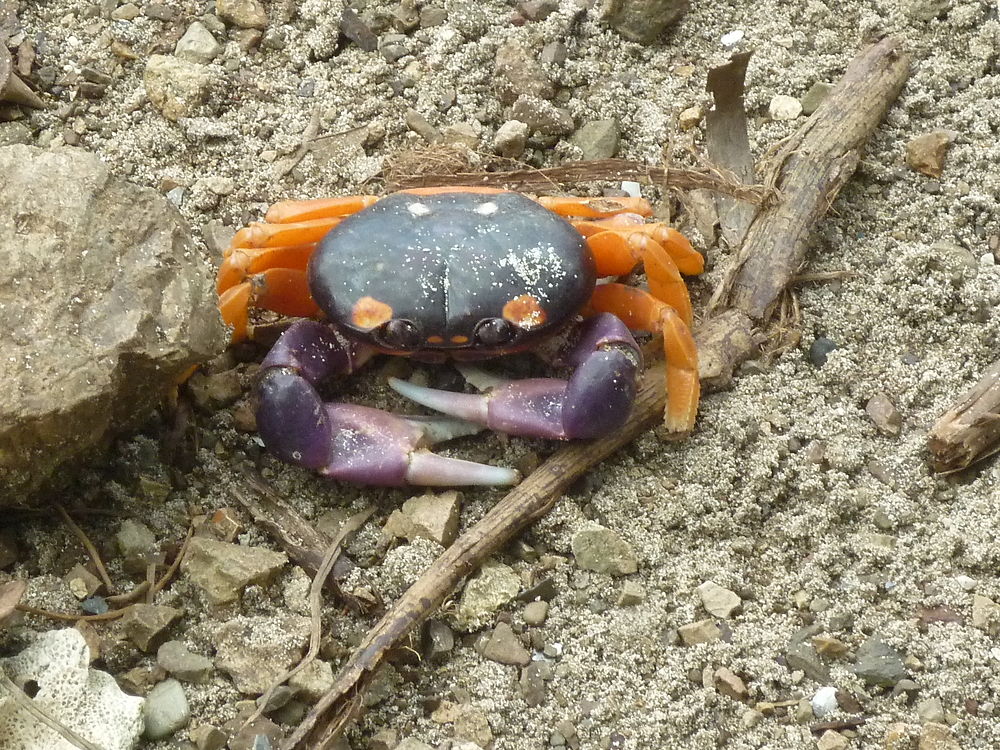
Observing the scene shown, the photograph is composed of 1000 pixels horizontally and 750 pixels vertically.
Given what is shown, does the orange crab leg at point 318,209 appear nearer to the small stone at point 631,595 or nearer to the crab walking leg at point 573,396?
the crab walking leg at point 573,396

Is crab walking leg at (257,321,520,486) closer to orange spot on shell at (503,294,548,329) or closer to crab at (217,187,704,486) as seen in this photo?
crab at (217,187,704,486)

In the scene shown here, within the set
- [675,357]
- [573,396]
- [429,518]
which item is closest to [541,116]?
[675,357]

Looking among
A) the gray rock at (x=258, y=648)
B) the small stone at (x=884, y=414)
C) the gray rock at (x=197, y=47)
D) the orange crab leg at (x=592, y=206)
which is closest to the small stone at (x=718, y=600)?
the small stone at (x=884, y=414)

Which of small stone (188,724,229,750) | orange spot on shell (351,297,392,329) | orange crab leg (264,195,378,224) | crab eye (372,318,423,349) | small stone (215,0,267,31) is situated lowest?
small stone (188,724,229,750)

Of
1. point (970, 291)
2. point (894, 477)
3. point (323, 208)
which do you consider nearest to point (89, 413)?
point (323, 208)

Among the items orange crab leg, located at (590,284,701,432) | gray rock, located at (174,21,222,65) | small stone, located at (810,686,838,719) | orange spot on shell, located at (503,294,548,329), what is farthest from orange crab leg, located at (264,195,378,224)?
small stone, located at (810,686,838,719)

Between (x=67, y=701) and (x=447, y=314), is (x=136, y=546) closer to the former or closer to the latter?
(x=67, y=701)

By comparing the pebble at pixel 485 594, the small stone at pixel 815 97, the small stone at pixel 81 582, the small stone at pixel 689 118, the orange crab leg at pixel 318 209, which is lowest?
the pebble at pixel 485 594
